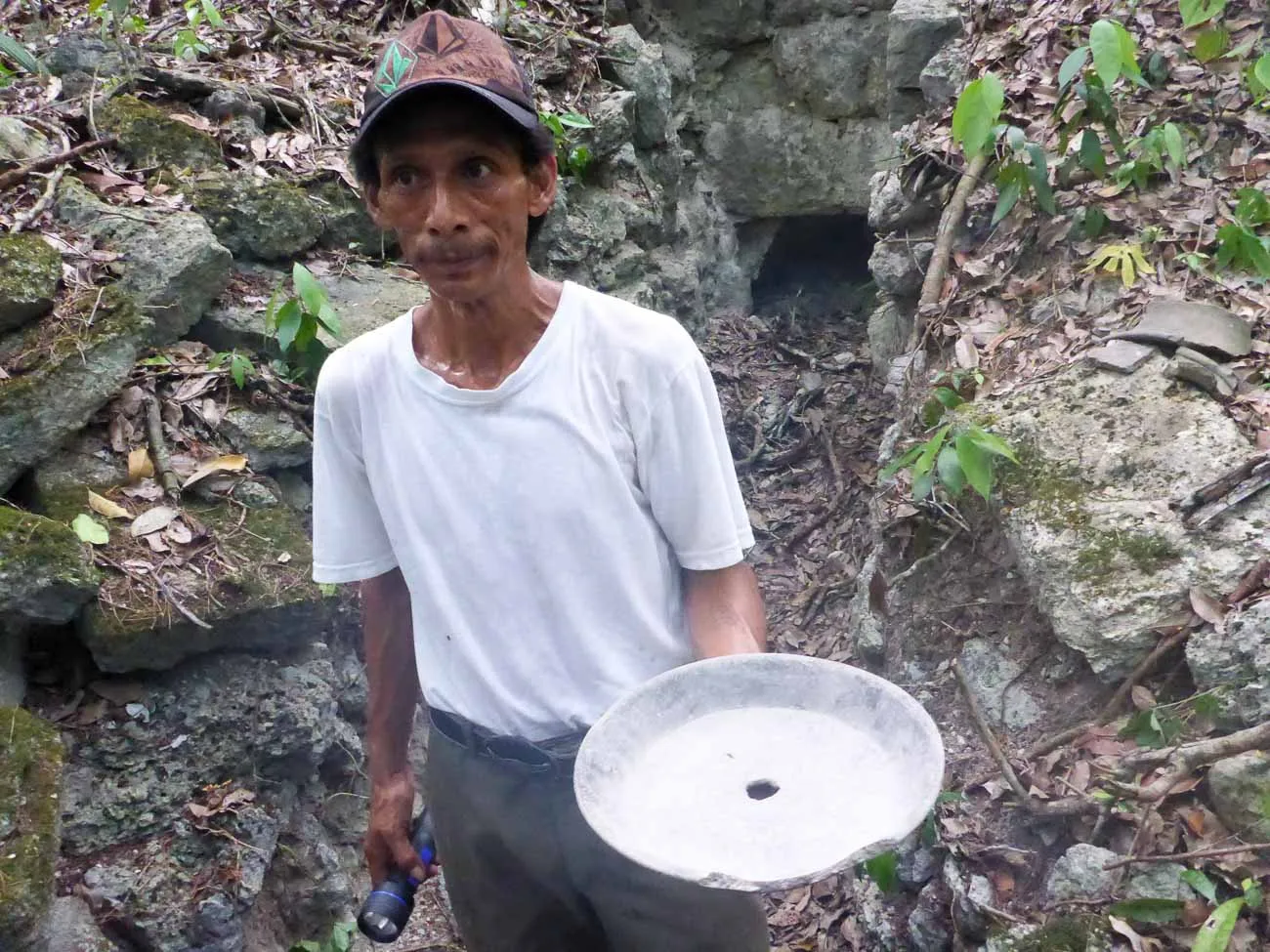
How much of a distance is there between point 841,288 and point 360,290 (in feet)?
15.1

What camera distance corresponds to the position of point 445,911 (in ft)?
10.7

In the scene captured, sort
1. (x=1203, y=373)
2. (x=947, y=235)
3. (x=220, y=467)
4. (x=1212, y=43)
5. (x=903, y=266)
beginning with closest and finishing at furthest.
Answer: (x=1203, y=373)
(x=220, y=467)
(x=1212, y=43)
(x=947, y=235)
(x=903, y=266)

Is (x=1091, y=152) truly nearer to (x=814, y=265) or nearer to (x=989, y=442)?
(x=989, y=442)

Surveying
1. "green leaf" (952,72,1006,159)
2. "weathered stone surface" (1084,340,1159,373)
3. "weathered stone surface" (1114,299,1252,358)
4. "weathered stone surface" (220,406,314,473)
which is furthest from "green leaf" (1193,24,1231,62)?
"weathered stone surface" (220,406,314,473)

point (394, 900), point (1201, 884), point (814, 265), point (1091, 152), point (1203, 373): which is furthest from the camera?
point (814, 265)

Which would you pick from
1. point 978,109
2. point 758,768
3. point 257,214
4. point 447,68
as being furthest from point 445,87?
point 257,214

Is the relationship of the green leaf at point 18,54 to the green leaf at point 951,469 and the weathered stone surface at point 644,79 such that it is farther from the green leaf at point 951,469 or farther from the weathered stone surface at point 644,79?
the green leaf at point 951,469

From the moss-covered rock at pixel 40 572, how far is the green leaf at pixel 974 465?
2.27 meters

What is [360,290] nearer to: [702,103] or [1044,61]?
[1044,61]

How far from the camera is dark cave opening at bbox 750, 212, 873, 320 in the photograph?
24.7ft

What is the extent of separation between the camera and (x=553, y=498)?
5.41 ft

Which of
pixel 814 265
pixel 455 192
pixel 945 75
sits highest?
pixel 455 192

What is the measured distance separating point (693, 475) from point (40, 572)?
74.5 inches

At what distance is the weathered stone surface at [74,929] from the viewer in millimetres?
2436
